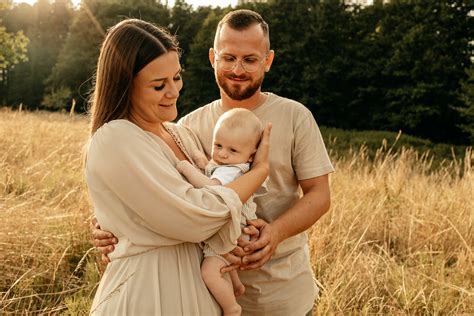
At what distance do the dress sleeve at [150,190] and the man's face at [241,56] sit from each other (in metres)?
0.77

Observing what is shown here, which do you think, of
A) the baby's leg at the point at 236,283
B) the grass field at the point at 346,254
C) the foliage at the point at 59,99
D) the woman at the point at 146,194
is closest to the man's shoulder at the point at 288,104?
the woman at the point at 146,194

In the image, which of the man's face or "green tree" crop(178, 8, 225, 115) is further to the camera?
"green tree" crop(178, 8, 225, 115)

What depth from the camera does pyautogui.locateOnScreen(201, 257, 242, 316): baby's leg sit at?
1.89 meters

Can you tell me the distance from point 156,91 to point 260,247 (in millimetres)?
789

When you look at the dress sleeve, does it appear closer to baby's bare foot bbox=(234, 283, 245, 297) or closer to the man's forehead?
baby's bare foot bbox=(234, 283, 245, 297)

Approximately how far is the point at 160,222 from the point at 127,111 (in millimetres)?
503

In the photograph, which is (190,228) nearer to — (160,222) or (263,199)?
(160,222)

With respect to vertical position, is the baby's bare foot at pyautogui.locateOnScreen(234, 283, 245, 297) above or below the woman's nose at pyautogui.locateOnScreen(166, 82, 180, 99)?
below

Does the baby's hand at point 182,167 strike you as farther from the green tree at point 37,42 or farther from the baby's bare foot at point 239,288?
the green tree at point 37,42

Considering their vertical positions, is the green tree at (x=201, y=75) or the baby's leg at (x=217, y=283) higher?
the baby's leg at (x=217, y=283)

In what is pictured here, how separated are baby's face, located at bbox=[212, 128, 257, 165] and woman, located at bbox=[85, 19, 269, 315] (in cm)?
21

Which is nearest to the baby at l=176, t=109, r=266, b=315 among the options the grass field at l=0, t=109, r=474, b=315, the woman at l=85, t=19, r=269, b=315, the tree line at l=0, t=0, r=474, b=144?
the woman at l=85, t=19, r=269, b=315

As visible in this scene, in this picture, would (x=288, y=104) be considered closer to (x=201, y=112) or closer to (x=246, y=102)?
(x=246, y=102)

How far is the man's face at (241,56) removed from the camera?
244 cm
